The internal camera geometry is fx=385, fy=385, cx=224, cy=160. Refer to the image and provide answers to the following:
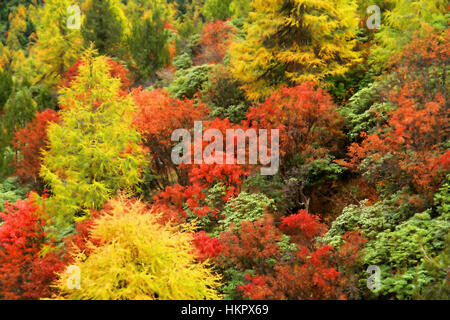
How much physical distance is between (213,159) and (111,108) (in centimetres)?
438

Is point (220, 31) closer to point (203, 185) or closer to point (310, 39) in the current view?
point (310, 39)

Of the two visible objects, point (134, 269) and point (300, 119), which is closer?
point (134, 269)

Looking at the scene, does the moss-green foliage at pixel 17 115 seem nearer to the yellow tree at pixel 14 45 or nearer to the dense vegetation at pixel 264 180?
the dense vegetation at pixel 264 180

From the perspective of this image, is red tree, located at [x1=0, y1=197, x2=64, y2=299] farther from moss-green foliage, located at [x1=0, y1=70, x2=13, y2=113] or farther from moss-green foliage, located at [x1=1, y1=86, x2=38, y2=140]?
moss-green foliage, located at [x1=0, y1=70, x2=13, y2=113]

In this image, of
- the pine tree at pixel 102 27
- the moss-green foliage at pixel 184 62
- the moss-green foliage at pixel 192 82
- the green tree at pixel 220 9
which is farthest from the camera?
the green tree at pixel 220 9

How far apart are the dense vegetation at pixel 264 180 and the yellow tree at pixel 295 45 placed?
0.08 m

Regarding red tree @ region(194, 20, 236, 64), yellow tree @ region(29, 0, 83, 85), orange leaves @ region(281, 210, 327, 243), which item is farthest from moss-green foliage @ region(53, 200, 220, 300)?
yellow tree @ region(29, 0, 83, 85)

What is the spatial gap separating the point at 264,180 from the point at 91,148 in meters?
6.31

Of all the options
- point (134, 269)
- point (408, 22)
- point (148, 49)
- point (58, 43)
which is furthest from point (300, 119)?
point (58, 43)

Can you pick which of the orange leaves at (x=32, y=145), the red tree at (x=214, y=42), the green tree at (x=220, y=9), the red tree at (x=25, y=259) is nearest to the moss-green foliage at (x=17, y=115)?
the orange leaves at (x=32, y=145)

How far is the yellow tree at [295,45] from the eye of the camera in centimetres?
1702

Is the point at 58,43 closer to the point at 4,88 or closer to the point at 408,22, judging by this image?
the point at 4,88

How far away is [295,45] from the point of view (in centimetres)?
1756

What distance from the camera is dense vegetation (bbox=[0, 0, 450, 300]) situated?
9102 millimetres
